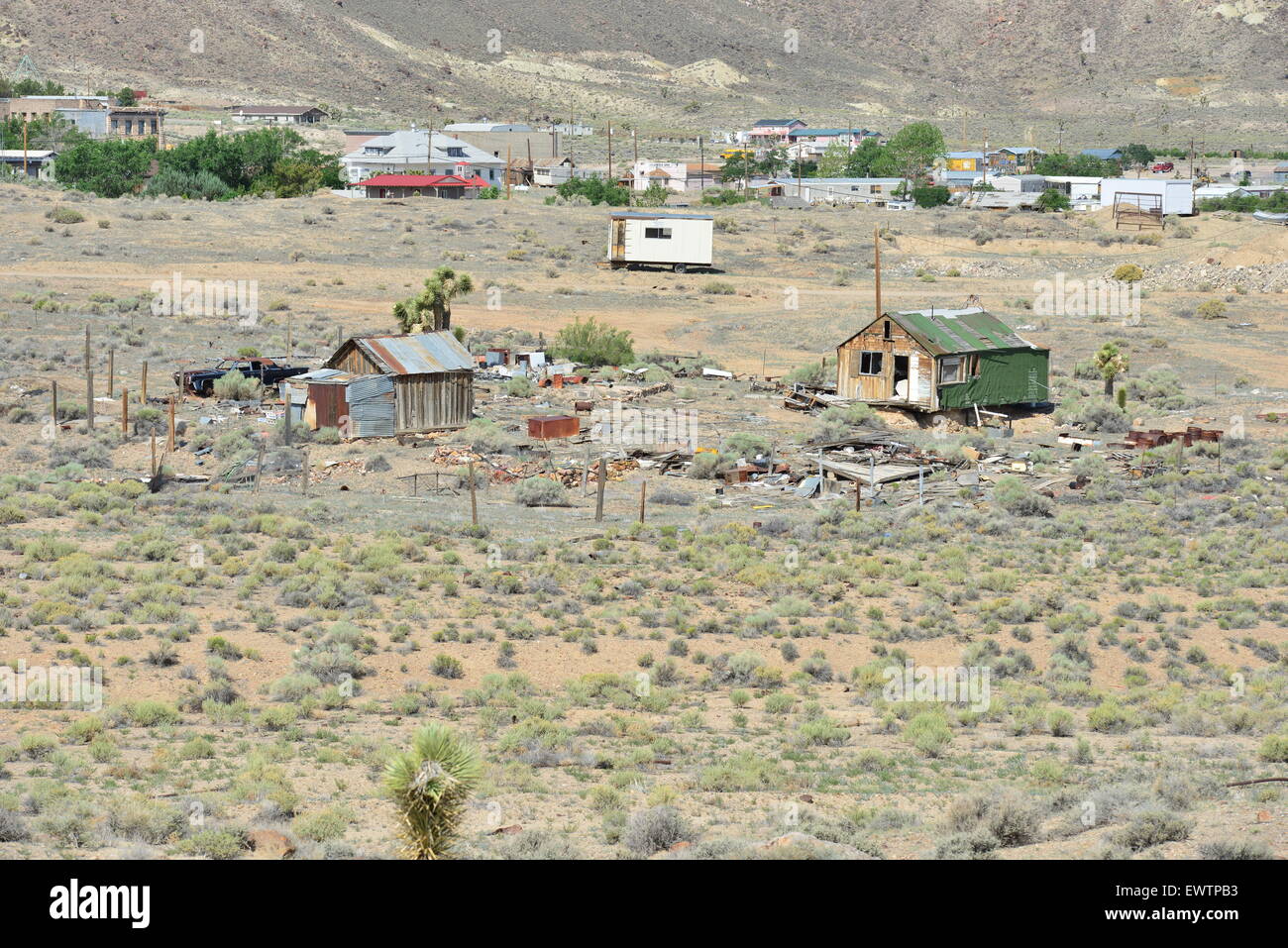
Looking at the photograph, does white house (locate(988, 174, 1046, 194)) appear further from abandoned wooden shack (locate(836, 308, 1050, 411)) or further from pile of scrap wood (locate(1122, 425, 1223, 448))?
pile of scrap wood (locate(1122, 425, 1223, 448))

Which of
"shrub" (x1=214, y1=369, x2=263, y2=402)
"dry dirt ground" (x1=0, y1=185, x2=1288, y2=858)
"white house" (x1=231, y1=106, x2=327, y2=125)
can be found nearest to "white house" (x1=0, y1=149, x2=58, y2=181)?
"white house" (x1=231, y1=106, x2=327, y2=125)

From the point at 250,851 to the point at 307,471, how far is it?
2109cm

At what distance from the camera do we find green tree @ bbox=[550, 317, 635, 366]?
2094 inches

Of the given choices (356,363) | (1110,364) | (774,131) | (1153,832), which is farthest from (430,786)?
(774,131)

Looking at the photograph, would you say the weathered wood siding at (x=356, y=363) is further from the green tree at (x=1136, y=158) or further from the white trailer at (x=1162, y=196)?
the green tree at (x=1136, y=158)

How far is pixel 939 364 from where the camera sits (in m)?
43.0

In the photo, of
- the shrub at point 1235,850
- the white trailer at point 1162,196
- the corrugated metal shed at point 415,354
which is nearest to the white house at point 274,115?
the white trailer at point 1162,196

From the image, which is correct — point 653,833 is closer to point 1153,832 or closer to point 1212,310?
point 1153,832

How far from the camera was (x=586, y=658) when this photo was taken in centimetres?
2361

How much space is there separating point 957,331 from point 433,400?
14701 millimetres

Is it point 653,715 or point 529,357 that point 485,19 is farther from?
point 653,715

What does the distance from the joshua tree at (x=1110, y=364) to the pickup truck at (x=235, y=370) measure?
2439 cm

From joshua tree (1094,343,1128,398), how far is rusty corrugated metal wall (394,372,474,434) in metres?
20.5

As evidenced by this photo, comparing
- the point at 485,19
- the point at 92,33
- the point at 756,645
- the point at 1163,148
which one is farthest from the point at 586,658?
the point at 485,19
